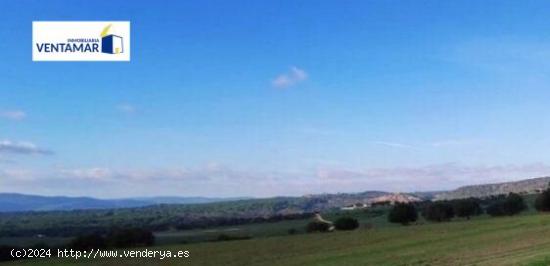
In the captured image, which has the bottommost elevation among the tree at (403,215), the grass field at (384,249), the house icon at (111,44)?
the grass field at (384,249)

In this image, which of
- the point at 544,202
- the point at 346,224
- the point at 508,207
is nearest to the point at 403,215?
the point at 346,224

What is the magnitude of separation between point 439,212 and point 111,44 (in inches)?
3437

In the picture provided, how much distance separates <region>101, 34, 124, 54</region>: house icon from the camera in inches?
1727

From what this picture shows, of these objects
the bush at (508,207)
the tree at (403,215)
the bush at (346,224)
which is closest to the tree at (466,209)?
the bush at (508,207)

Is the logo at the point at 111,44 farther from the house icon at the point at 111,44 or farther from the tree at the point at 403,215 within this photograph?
the tree at the point at 403,215

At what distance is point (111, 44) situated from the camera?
4400 centimetres

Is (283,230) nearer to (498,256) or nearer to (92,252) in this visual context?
(92,252)

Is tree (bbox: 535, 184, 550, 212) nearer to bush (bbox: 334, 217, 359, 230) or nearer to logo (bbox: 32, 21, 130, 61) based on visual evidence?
bush (bbox: 334, 217, 359, 230)

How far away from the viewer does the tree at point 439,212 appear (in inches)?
4643

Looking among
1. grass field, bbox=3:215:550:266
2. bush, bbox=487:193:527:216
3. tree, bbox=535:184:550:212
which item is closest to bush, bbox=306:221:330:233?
grass field, bbox=3:215:550:266

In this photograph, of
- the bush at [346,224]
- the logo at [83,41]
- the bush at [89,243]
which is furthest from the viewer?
the bush at [346,224]

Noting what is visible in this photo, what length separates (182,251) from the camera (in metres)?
73.9

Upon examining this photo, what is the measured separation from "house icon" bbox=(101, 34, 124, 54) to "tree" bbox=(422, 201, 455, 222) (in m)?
85.6

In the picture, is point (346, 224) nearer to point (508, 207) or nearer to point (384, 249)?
point (508, 207)
